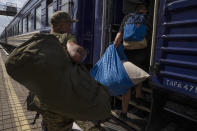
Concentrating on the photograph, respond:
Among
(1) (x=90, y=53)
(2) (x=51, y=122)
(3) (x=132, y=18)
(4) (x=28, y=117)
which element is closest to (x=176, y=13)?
(3) (x=132, y=18)

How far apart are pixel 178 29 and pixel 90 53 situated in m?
2.22

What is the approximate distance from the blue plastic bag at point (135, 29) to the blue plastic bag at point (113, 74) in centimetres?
29

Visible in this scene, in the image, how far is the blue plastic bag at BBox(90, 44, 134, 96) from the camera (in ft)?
7.52

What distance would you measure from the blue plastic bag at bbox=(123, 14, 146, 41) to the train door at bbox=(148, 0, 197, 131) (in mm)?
273

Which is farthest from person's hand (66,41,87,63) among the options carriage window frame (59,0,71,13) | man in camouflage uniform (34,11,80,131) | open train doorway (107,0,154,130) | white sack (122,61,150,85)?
carriage window frame (59,0,71,13)

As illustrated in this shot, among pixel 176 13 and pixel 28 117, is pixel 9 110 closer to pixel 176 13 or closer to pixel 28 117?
pixel 28 117

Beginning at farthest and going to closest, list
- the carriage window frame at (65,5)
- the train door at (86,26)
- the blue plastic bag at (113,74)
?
1. the carriage window frame at (65,5)
2. the train door at (86,26)
3. the blue plastic bag at (113,74)

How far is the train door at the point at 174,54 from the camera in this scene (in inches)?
70.5

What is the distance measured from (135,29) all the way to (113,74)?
2.23 ft

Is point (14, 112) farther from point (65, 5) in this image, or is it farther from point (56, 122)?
point (65, 5)

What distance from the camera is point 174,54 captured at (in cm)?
199

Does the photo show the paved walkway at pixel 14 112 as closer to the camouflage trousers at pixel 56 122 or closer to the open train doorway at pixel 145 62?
the camouflage trousers at pixel 56 122

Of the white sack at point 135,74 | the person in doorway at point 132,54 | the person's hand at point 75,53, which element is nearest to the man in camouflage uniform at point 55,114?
the person's hand at point 75,53

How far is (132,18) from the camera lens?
2.51 m
